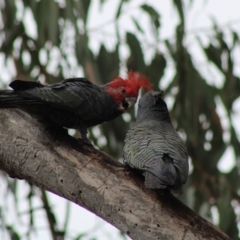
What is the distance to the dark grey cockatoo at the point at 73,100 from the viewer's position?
136 inches

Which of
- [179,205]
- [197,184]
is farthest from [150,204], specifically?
[197,184]

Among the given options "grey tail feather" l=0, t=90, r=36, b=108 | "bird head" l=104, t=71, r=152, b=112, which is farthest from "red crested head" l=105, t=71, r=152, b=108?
"grey tail feather" l=0, t=90, r=36, b=108

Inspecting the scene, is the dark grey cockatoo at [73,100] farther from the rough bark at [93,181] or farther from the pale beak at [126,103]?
the rough bark at [93,181]

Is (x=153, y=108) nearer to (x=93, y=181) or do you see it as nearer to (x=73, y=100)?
(x=73, y=100)

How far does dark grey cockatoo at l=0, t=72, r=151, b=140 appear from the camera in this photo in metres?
3.46

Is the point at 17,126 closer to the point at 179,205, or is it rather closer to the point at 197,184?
the point at 179,205

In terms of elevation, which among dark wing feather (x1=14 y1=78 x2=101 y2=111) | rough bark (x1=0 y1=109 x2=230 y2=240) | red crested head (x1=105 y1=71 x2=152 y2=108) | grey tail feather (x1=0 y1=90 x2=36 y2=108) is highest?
grey tail feather (x1=0 y1=90 x2=36 y2=108)

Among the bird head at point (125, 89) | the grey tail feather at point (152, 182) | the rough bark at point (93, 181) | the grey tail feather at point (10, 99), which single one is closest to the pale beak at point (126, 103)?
the bird head at point (125, 89)

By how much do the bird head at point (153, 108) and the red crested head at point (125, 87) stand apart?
139 millimetres

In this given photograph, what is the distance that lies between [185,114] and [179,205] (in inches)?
80.6

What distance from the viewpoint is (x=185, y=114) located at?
5258mm

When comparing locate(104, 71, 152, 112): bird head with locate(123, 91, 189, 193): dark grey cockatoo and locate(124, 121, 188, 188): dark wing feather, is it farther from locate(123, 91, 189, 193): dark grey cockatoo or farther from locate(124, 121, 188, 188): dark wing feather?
locate(124, 121, 188, 188): dark wing feather

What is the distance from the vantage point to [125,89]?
13.2 ft

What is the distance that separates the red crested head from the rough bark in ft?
1.63
